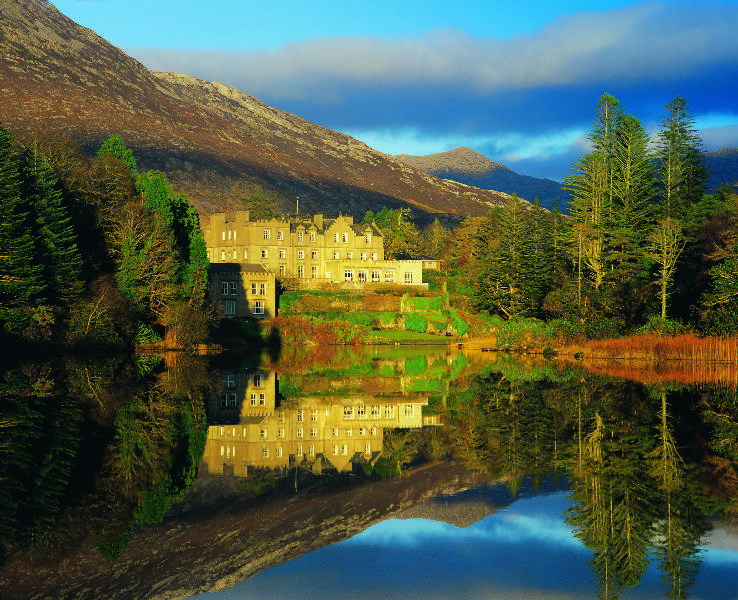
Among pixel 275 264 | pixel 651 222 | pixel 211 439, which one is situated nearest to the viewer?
pixel 211 439

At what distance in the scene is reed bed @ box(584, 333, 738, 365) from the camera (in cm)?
4166

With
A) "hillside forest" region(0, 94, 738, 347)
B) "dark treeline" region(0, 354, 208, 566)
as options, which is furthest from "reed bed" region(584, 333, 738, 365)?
"dark treeline" region(0, 354, 208, 566)

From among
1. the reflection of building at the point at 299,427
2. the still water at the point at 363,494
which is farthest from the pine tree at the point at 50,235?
the reflection of building at the point at 299,427

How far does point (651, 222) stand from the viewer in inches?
2413

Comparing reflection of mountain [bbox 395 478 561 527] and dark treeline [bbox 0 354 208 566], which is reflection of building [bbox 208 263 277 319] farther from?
reflection of mountain [bbox 395 478 561 527]

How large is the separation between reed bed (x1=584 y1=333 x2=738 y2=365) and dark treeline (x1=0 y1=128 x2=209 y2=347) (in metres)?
25.0

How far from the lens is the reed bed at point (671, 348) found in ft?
137

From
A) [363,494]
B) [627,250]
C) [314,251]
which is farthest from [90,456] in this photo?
[314,251]

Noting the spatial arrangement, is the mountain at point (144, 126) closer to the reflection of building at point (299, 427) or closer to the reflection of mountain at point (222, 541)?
the reflection of building at point (299, 427)

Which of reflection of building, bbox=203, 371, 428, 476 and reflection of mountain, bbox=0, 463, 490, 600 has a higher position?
reflection of building, bbox=203, 371, 428, 476

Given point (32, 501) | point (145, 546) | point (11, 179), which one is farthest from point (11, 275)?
point (145, 546)

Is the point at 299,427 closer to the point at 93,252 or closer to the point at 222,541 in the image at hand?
the point at 222,541

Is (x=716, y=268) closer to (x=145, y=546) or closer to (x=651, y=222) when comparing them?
(x=651, y=222)

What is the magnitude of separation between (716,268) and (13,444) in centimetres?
3918
